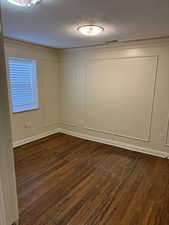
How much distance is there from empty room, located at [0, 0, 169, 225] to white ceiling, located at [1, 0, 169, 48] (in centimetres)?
1

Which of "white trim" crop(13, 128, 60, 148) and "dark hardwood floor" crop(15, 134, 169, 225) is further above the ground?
"white trim" crop(13, 128, 60, 148)

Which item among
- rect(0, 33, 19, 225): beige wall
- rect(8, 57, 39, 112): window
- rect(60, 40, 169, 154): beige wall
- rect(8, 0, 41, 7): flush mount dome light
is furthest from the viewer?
rect(8, 57, 39, 112): window

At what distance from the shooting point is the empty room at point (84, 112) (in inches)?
64.5

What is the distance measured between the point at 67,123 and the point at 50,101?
0.79 meters

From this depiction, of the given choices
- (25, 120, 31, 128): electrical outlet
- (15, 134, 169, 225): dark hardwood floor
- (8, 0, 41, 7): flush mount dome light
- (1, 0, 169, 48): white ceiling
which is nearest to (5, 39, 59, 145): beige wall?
(25, 120, 31, 128): electrical outlet

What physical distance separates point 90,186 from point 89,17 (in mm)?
2295

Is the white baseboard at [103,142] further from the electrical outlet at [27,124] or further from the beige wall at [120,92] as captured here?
the electrical outlet at [27,124]

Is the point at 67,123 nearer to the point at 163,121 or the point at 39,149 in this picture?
the point at 39,149

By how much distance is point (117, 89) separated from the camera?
11.0 feet

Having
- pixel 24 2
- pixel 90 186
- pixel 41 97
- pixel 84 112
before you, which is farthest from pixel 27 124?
pixel 24 2

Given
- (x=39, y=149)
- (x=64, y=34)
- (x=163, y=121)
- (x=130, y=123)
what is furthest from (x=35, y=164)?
(x=163, y=121)

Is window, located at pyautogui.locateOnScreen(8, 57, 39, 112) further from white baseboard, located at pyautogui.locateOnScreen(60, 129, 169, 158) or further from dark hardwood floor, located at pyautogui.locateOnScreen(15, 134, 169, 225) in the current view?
white baseboard, located at pyautogui.locateOnScreen(60, 129, 169, 158)

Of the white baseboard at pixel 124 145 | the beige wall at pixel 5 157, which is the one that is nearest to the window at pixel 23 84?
the white baseboard at pixel 124 145

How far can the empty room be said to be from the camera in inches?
64.5
